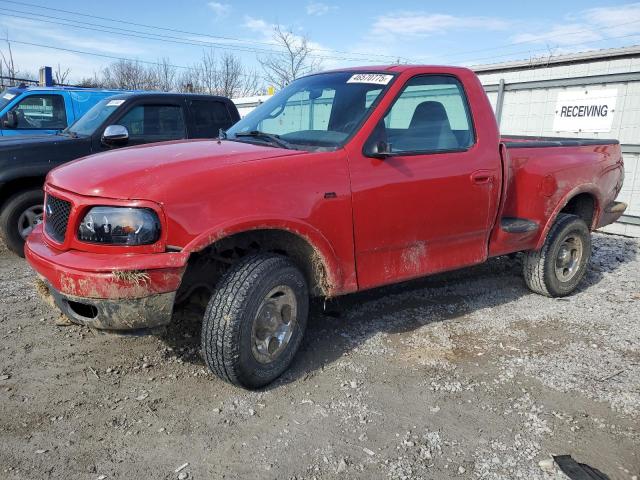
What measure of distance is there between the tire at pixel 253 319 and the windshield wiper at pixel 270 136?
0.80 metres

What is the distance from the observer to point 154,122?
669 cm

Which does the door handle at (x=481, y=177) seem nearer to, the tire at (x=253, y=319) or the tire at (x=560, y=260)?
the tire at (x=560, y=260)

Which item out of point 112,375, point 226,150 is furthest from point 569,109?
point 112,375

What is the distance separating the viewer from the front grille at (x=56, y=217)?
291cm

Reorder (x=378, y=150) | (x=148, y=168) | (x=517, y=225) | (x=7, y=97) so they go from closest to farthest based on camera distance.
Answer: (x=148, y=168), (x=378, y=150), (x=517, y=225), (x=7, y=97)

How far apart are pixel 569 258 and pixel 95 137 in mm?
5565

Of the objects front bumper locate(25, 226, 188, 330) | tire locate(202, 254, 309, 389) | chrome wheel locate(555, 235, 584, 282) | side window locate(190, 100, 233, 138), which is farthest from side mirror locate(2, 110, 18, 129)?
chrome wheel locate(555, 235, 584, 282)

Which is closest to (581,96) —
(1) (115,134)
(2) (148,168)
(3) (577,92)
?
(3) (577,92)

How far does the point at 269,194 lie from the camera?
116 inches

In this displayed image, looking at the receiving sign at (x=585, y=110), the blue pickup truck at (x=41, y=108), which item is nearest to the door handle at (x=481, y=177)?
the receiving sign at (x=585, y=110)

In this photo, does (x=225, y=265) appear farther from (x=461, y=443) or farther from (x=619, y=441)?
(x=619, y=441)

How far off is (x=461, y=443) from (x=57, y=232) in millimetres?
2597

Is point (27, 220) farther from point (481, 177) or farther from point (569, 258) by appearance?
point (569, 258)

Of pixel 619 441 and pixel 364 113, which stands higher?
pixel 364 113
